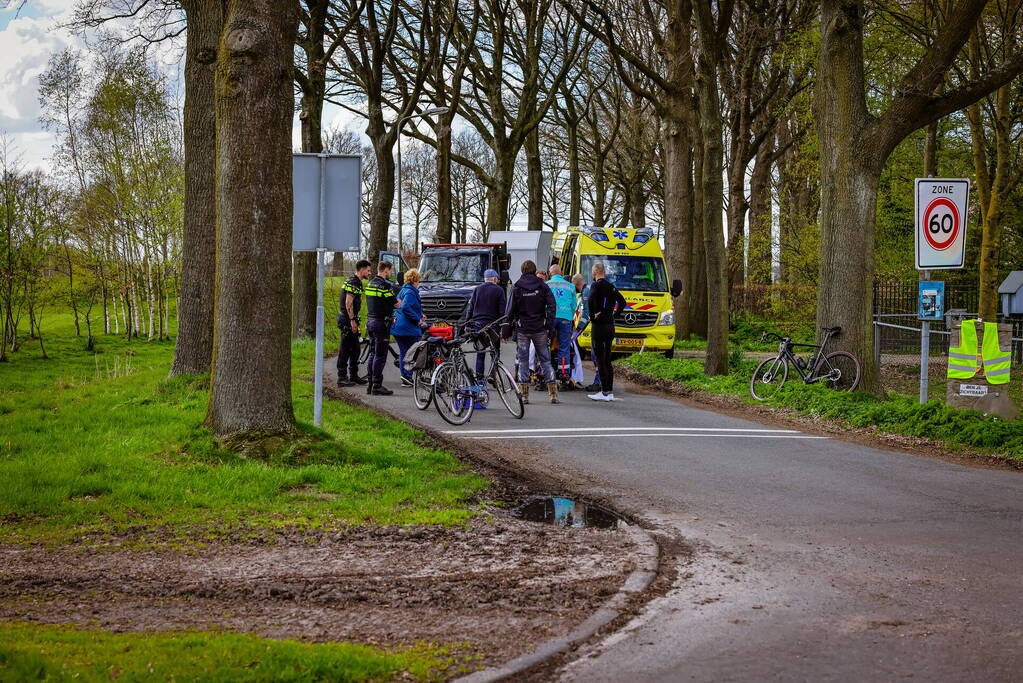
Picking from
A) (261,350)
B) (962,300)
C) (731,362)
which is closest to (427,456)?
(261,350)

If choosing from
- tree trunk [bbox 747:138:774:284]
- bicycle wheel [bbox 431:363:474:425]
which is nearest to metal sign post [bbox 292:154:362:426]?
bicycle wheel [bbox 431:363:474:425]

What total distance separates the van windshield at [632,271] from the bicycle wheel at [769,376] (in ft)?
24.2

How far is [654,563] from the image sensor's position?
6.47 meters

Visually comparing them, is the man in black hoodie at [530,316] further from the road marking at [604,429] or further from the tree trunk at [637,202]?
the tree trunk at [637,202]

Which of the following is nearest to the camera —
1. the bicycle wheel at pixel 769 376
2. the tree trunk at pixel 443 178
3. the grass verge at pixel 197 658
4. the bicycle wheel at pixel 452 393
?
the grass verge at pixel 197 658

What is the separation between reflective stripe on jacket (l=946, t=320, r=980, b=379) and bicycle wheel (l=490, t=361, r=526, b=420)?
5.48 meters

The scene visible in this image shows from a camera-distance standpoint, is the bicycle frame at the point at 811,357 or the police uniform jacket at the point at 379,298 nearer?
the bicycle frame at the point at 811,357

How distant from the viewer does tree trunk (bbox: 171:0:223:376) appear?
49.0ft

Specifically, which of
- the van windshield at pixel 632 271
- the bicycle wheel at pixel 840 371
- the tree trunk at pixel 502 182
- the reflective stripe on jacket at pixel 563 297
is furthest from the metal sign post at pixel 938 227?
the tree trunk at pixel 502 182

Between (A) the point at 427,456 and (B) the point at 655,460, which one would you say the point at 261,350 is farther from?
(B) the point at 655,460

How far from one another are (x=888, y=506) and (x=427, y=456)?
432 cm

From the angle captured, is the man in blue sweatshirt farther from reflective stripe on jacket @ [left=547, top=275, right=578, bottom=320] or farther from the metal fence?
the metal fence

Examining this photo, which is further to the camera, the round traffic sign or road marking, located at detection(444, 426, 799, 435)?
the round traffic sign

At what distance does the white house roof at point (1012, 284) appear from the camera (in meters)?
25.5
